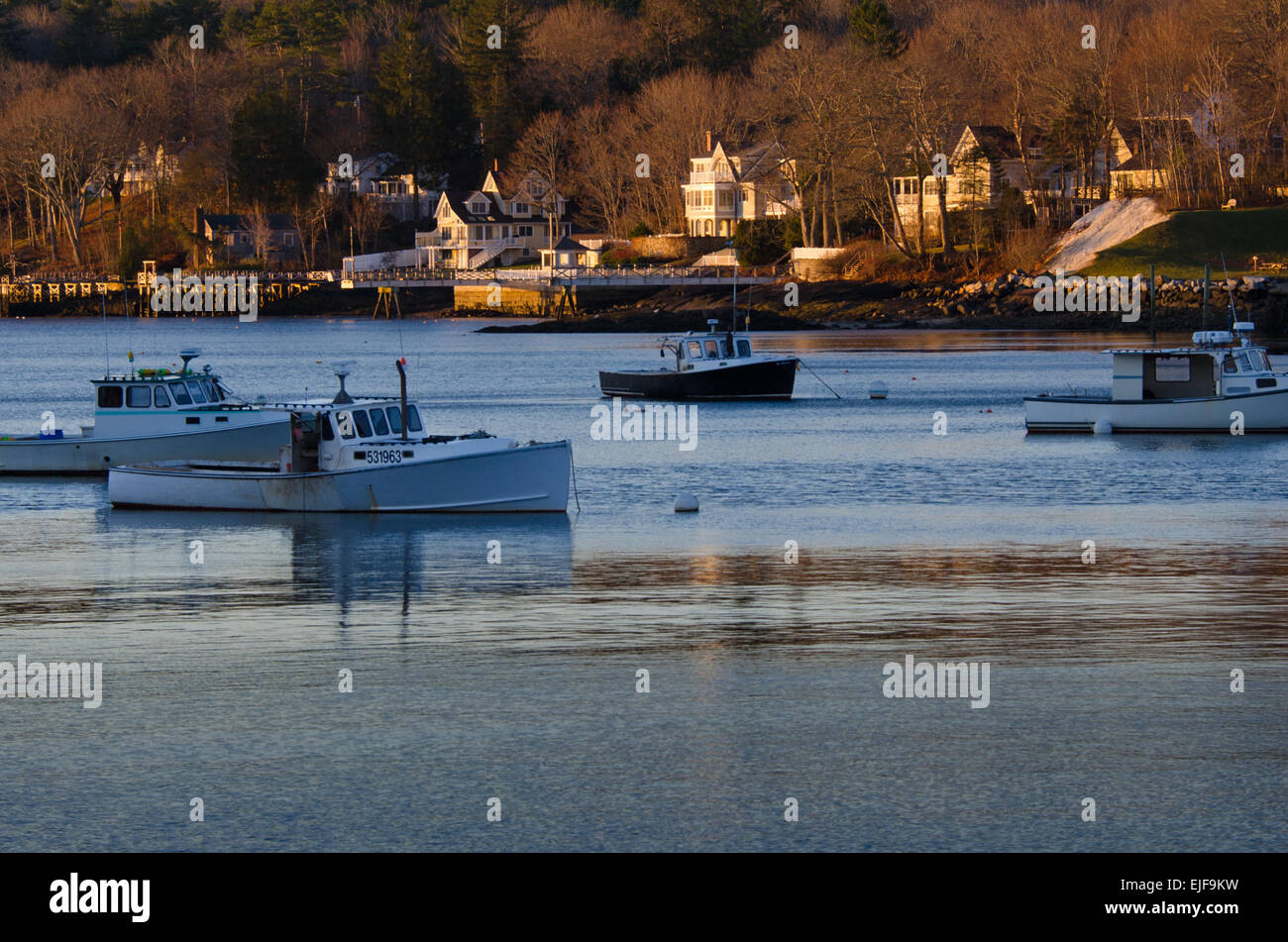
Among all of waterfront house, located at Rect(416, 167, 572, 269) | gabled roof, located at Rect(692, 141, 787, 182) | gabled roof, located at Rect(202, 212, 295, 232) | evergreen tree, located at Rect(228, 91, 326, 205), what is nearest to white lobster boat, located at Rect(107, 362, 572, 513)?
gabled roof, located at Rect(692, 141, 787, 182)

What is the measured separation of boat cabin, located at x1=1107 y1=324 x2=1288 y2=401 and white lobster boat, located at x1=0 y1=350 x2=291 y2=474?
24180 millimetres

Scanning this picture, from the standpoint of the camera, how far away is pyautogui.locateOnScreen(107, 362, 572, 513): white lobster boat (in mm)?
33719

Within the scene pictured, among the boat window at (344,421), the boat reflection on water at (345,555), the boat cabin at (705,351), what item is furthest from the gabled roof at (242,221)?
the boat window at (344,421)

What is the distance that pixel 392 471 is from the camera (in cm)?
3356

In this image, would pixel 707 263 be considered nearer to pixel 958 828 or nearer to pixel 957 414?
pixel 957 414

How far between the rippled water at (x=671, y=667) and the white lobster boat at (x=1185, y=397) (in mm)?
8803

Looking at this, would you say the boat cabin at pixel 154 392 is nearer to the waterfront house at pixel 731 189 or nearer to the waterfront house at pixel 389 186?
the waterfront house at pixel 731 189

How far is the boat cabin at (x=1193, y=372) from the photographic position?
168 ft

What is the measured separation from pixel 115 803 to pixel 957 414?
50108mm

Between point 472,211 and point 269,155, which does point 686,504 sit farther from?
point 269,155

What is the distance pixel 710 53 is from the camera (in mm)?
173000

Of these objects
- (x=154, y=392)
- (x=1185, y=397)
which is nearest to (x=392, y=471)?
(x=154, y=392)

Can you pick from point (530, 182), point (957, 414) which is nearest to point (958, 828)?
point (957, 414)

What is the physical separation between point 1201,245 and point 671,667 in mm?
110507
